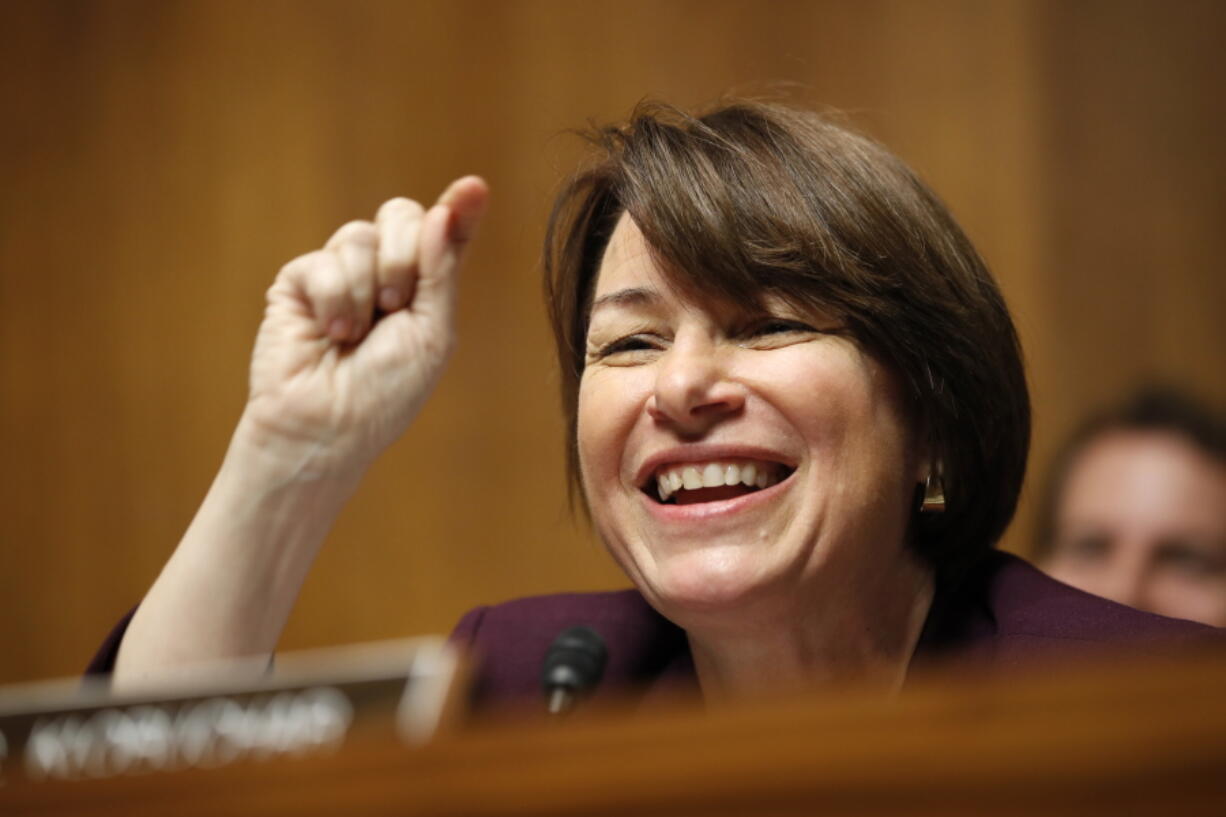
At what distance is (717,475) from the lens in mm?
1262

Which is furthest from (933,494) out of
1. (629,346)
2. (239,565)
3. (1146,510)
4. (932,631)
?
(1146,510)

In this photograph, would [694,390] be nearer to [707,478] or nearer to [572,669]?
[707,478]

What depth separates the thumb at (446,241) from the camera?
152 centimetres

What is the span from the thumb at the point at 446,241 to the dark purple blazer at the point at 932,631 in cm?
40

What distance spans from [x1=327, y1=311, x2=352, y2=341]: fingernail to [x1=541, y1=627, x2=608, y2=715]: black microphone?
1.60 feet

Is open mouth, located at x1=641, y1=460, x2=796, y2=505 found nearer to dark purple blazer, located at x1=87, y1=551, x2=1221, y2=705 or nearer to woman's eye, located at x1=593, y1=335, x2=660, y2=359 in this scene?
woman's eye, located at x1=593, y1=335, x2=660, y2=359

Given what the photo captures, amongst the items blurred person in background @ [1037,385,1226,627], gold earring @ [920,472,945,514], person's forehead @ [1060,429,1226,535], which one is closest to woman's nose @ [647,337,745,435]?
gold earring @ [920,472,945,514]

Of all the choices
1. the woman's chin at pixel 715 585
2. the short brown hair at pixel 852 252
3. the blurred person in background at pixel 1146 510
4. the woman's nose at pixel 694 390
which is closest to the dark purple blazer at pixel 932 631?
the short brown hair at pixel 852 252

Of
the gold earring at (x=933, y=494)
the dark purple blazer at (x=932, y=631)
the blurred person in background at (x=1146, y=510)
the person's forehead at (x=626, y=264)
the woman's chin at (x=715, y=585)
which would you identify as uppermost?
the person's forehead at (x=626, y=264)

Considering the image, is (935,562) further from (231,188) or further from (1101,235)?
(231,188)

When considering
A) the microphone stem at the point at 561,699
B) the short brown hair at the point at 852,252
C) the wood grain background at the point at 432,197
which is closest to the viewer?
the microphone stem at the point at 561,699

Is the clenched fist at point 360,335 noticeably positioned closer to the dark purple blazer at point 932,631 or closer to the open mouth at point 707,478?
the dark purple blazer at point 932,631

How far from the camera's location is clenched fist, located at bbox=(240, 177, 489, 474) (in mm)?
1490

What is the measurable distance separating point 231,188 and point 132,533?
0.78 meters
